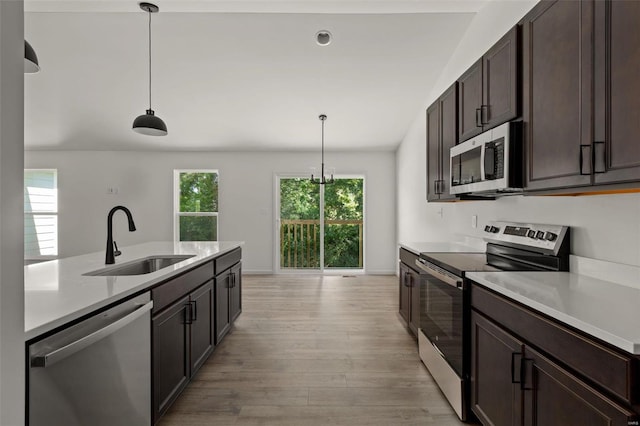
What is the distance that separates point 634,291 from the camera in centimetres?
144

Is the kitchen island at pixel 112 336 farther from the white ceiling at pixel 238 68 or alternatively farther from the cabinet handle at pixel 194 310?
the white ceiling at pixel 238 68

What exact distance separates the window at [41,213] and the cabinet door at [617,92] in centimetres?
759

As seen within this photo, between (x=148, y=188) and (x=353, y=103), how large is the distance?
407 centimetres

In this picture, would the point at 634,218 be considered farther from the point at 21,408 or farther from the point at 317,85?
the point at 317,85

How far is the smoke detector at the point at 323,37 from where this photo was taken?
3.31 m

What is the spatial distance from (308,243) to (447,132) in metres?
3.89

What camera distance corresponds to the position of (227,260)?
317cm

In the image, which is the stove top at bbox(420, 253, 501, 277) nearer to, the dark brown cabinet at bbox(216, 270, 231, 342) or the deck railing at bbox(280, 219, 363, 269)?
the dark brown cabinet at bbox(216, 270, 231, 342)

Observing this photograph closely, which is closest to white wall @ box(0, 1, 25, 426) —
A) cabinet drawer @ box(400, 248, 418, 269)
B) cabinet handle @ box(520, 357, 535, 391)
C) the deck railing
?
cabinet handle @ box(520, 357, 535, 391)

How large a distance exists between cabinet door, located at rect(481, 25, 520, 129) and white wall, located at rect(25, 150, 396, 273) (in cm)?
398

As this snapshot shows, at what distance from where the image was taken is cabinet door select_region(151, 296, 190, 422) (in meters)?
1.77

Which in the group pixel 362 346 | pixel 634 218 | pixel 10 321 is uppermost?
pixel 634 218

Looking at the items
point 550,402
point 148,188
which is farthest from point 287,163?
point 550,402

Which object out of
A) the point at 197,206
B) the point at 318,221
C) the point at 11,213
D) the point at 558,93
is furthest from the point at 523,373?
the point at 197,206
